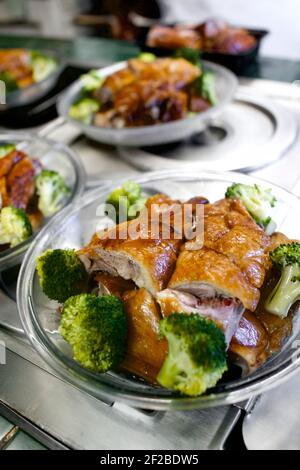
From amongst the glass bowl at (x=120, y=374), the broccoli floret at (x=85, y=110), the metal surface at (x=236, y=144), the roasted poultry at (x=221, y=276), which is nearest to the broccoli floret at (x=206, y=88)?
the metal surface at (x=236, y=144)

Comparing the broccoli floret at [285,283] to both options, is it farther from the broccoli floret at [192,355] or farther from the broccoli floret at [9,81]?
the broccoli floret at [9,81]

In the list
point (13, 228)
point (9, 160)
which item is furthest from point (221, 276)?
point (9, 160)

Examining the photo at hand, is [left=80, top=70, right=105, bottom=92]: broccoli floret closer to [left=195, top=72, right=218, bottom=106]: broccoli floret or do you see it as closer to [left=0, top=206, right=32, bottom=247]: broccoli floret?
[left=195, top=72, right=218, bottom=106]: broccoli floret

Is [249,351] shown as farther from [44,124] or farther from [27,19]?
[27,19]

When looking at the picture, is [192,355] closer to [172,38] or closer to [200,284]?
[200,284]

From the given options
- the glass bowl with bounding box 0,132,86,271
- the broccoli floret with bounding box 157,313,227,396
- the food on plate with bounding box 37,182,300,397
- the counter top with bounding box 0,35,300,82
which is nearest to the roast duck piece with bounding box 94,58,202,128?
the glass bowl with bounding box 0,132,86,271
